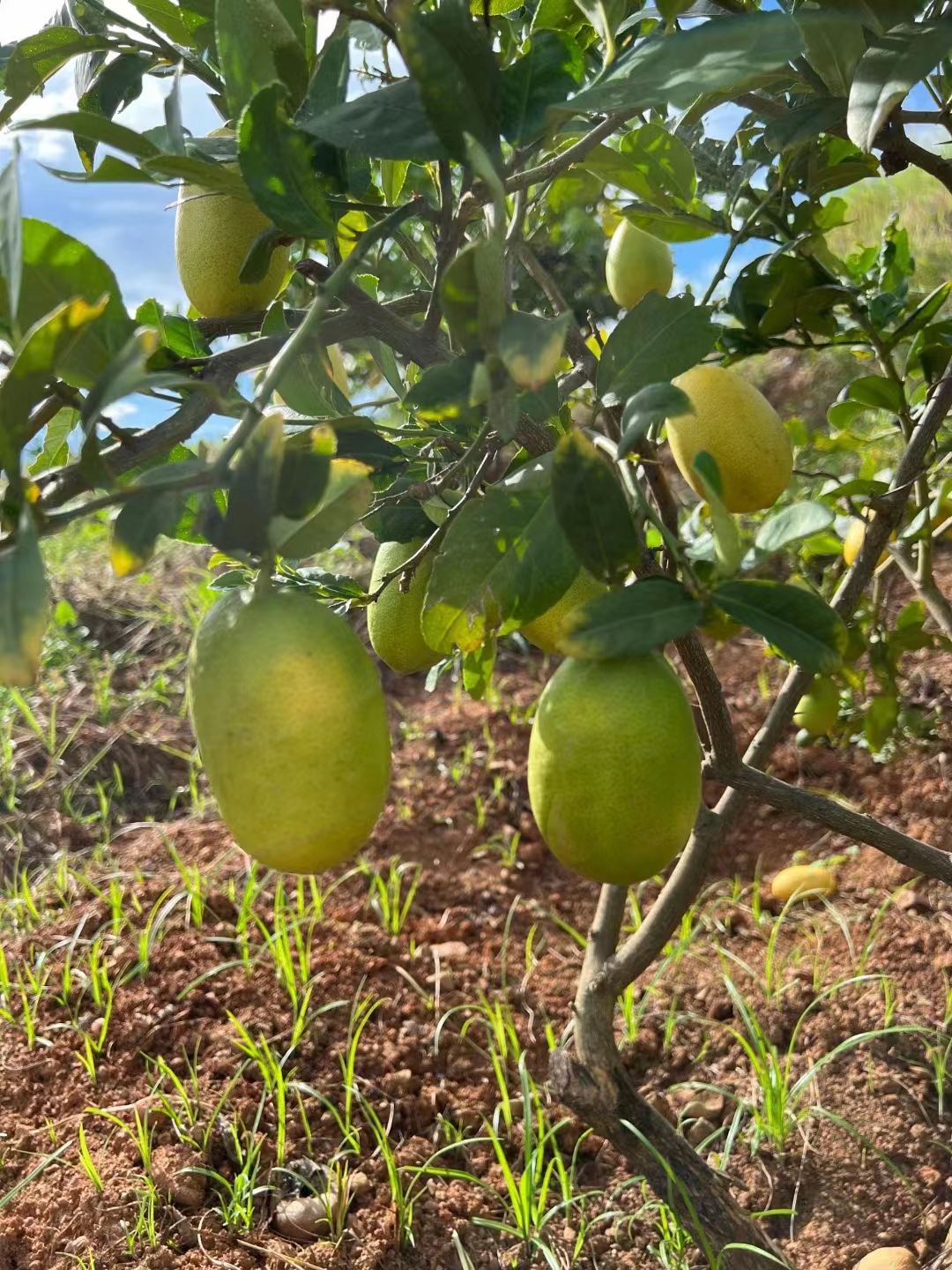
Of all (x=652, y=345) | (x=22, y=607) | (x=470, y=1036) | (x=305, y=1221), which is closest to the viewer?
(x=22, y=607)

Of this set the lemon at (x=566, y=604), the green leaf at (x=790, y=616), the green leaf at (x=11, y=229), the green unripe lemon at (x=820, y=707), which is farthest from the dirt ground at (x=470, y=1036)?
the green leaf at (x=11, y=229)

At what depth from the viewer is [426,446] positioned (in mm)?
817

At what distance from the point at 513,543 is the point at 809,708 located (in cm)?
99

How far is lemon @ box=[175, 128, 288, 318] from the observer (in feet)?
2.38

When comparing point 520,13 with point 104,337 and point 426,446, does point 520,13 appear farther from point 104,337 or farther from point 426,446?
point 104,337

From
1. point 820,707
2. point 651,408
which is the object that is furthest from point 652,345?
point 820,707

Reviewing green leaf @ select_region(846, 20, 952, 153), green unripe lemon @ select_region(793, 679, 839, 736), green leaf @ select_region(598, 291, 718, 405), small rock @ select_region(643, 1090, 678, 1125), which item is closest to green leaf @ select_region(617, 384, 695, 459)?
green leaf @ select_region(598, 291, 718, 405)

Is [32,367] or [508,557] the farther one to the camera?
[508,557]

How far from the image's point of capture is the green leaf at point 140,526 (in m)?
0.48

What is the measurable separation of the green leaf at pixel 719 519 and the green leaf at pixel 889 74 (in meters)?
0.25

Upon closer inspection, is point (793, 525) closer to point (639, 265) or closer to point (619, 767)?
point (619, 767)

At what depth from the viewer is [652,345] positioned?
653mm

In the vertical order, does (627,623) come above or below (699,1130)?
above

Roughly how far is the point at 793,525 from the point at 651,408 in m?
0.10
